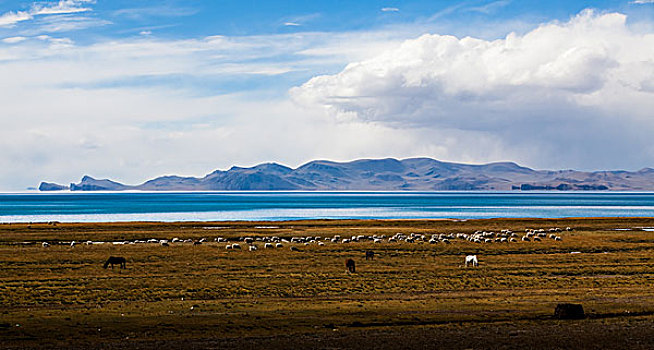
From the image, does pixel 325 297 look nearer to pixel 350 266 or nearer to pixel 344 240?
pixel 350 266

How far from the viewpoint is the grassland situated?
1917cm

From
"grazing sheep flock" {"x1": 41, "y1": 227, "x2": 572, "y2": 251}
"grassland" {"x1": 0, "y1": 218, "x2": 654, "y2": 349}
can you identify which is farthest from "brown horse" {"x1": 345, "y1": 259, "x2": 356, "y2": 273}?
"grazing sheep flock" {"x1": 41, "y1": 227, "x2": 572, "y2": 251}

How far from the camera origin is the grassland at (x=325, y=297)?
62.9ft

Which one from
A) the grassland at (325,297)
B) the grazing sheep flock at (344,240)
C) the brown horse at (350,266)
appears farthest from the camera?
the grazing sheep flock at (344,240)

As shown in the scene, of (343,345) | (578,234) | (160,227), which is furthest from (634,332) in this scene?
(160,227)

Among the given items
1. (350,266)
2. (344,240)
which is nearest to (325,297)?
(350,266)

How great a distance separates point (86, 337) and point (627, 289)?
2276cm

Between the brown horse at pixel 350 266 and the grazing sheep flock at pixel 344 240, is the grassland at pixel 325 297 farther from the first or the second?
the grazing sheep flock at pixel 344 240

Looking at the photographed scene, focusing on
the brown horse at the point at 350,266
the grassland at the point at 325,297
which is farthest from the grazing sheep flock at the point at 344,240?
the brown horse at the point at 350,266

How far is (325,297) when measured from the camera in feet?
91.4

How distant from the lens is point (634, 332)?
19.7 metres

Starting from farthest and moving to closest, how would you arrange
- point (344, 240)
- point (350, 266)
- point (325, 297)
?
point (344, 240)
point (350, 266)
point (325, 297)

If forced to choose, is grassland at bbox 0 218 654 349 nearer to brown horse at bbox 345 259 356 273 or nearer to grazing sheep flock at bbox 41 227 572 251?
brown horse at bbox 345 259 356 273

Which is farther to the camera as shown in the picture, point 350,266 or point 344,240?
point 344,240
